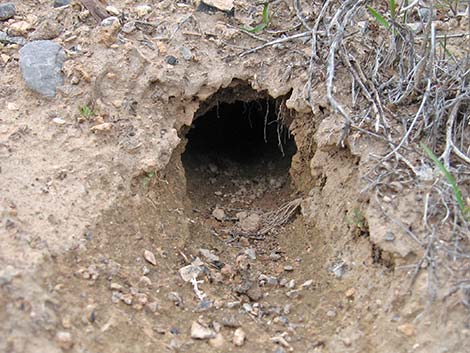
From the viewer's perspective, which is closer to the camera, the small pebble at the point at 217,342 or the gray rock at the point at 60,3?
the small pebble at the point at 217,342

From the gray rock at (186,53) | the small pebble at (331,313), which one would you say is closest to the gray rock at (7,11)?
the gray rock at (186,53)

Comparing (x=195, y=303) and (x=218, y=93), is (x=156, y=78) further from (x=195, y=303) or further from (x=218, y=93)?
(x=195, y=303)

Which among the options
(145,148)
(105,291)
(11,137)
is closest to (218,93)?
(145,148)

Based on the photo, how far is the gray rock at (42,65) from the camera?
300cm

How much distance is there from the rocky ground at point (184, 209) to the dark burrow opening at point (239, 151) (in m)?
0.03

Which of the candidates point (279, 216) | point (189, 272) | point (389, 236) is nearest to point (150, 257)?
point (189, 272)

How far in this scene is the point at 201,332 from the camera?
8.18 ft

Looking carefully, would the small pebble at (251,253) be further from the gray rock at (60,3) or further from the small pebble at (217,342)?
the gray rock at (60,3)

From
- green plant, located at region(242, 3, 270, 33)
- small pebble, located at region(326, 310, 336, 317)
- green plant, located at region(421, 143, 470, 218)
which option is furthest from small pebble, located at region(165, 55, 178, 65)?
small pebble, located at region(326, 310, 336, 317)

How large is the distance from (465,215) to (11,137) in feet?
6.39

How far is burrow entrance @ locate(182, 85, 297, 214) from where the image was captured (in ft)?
11.5

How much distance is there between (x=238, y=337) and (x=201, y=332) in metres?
0.15

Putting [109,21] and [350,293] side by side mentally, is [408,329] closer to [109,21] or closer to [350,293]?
[350,293]

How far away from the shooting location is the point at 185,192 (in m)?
3.27
